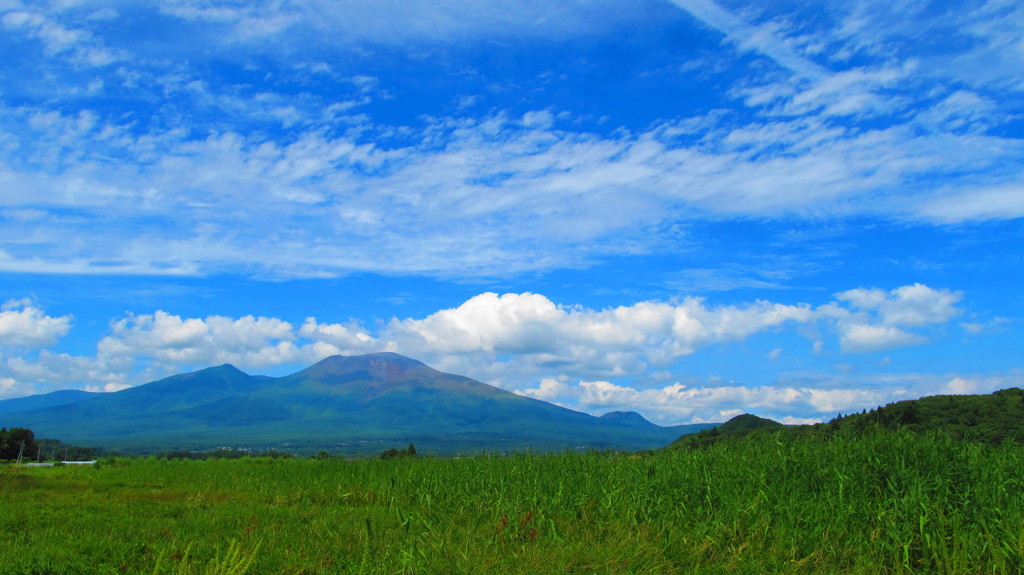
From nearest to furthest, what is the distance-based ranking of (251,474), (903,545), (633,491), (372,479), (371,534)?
(903,545) → (371,534) → (633,491) → (372,479) → (251,474)

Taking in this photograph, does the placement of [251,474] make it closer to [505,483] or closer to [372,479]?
[372,479]

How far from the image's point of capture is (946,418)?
19.0 metres

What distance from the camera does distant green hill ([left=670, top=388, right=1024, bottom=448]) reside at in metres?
15.8

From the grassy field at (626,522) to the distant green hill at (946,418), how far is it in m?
2.16

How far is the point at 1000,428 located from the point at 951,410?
14.1 feet

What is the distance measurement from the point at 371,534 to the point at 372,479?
26.4 ft

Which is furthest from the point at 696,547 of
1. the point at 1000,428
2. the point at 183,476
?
the point at 183,476

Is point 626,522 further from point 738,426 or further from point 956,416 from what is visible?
point 738,426

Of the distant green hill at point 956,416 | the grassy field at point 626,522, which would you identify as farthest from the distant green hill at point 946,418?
the grassy field at point 626,522

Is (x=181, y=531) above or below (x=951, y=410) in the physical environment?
below

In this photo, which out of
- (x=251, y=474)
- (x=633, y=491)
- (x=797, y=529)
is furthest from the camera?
(x=251, y=474)

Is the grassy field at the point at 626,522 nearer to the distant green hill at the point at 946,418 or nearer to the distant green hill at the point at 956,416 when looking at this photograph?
the distant green hill at the point at 946,418

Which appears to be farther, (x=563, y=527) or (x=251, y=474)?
(x=251, y=474)

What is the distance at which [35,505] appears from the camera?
15820 mm
